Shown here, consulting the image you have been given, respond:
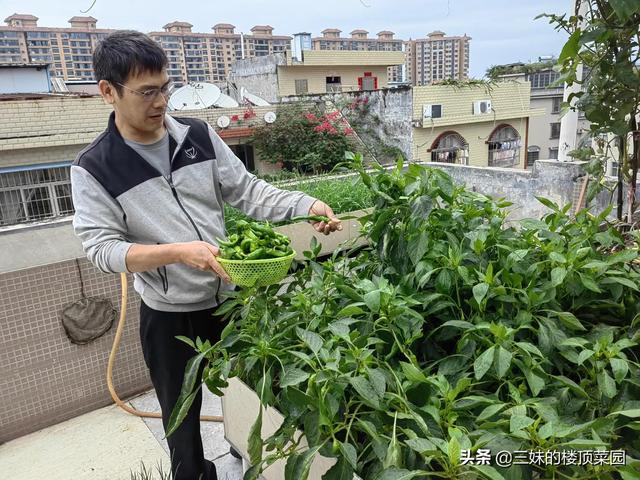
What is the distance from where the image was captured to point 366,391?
0.79 m

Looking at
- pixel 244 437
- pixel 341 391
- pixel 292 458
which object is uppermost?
pixel 341 391

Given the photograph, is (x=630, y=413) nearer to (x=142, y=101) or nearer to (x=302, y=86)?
(x=142, y=101)

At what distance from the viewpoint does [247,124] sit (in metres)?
11.0

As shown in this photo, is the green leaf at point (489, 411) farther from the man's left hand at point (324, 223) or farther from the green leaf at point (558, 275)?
the man's left hand at point (324, 223)

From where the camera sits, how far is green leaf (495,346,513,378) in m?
0.83

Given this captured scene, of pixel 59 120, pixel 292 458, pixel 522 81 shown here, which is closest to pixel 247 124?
pixel 59 120

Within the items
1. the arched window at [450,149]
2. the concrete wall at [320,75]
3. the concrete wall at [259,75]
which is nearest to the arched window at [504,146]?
the arched window at [450,149]

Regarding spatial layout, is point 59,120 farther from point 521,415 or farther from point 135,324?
point 521,415

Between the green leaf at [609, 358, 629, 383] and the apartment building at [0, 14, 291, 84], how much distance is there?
2421 centimetres

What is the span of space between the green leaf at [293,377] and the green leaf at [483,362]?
28cm

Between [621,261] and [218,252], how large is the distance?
86cm

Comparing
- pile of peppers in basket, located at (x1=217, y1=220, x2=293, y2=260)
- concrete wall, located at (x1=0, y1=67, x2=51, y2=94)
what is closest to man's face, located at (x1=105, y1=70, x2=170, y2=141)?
pile of peppers in basket, located at (x1=217, y1=220, x2=293, y2=260)

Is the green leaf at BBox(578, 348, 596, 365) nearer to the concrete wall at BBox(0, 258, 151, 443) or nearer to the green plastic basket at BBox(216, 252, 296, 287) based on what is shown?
the green plastic basket at BBox(216, 252, 296, 287)

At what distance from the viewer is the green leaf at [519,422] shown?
0.73 meters
